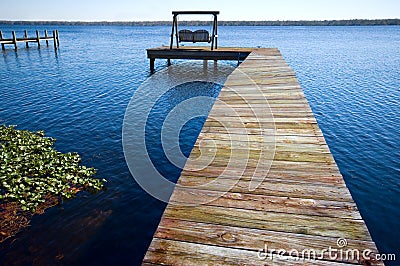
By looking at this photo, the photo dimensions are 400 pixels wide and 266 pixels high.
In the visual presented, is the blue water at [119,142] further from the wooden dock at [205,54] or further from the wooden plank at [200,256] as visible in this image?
the wooden plank at [200,256]

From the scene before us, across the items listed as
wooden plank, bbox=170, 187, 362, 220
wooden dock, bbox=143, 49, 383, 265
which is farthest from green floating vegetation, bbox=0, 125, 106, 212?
wooden plank, bbox=170, 187, 362, 220

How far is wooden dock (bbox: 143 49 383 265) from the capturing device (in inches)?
99.6

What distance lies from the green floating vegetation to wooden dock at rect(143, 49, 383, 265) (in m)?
3.77

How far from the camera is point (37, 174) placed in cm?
698

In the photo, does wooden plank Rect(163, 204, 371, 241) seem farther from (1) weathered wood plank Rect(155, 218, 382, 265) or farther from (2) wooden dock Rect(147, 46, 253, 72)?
(2) wooden dock Rect(147, 46, 253, 72)

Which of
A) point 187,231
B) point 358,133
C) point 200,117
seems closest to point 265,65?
point 200,117

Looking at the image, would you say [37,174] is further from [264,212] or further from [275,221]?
[275,221]

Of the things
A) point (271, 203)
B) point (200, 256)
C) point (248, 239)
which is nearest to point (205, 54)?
point (271, 203)

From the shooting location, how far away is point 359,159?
27.3 ft

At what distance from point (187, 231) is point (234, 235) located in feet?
1.60

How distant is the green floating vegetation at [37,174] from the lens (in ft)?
20.4

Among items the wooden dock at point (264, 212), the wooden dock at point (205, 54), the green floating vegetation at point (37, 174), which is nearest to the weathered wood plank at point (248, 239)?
the wooden dock at point (264, 212)

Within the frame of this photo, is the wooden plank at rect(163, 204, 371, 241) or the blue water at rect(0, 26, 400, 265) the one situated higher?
the wooden plank at rect(163, 204, 371, 241)

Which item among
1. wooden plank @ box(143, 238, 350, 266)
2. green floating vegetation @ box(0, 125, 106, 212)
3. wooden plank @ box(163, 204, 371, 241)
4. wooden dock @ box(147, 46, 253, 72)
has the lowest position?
green floating vegetation @ box(0, 125, 106, 212)
